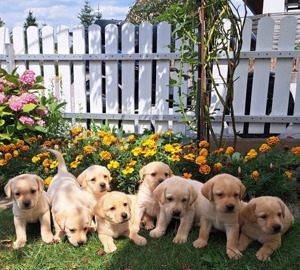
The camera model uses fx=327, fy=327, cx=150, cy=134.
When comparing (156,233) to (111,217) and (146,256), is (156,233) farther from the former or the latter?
(111,217)

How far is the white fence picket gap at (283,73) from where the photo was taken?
5195mm

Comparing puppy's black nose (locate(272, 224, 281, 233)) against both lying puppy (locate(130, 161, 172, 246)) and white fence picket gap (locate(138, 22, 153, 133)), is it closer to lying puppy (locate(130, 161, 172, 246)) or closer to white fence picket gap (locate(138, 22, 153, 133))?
lying puppy (locate(130, 161, 172, 246))

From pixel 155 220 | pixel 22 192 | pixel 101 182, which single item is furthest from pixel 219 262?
pixel 22 192

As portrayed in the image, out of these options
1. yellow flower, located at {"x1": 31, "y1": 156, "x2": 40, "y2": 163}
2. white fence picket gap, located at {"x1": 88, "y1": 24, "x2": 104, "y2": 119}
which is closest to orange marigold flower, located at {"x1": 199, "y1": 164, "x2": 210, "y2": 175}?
yellow flower, located at {"x1": 31, "y1": 156, "x2": 40, "y2": 163}

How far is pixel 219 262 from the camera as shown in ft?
9.08

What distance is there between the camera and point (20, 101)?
488cm

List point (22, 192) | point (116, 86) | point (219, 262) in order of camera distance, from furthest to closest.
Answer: point (116, 86)
point (22, 192)
point (219, 262)

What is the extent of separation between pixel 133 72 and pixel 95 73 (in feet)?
2.42

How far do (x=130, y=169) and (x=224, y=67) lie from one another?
2.70 meters

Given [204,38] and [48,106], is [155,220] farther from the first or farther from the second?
[48,106]

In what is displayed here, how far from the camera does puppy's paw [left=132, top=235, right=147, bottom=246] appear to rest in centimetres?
309

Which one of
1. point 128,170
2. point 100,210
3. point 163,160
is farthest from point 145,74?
point 100,210

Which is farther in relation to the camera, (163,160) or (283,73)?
(283,73)

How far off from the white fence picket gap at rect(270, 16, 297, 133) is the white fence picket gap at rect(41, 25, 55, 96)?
4034 mm
